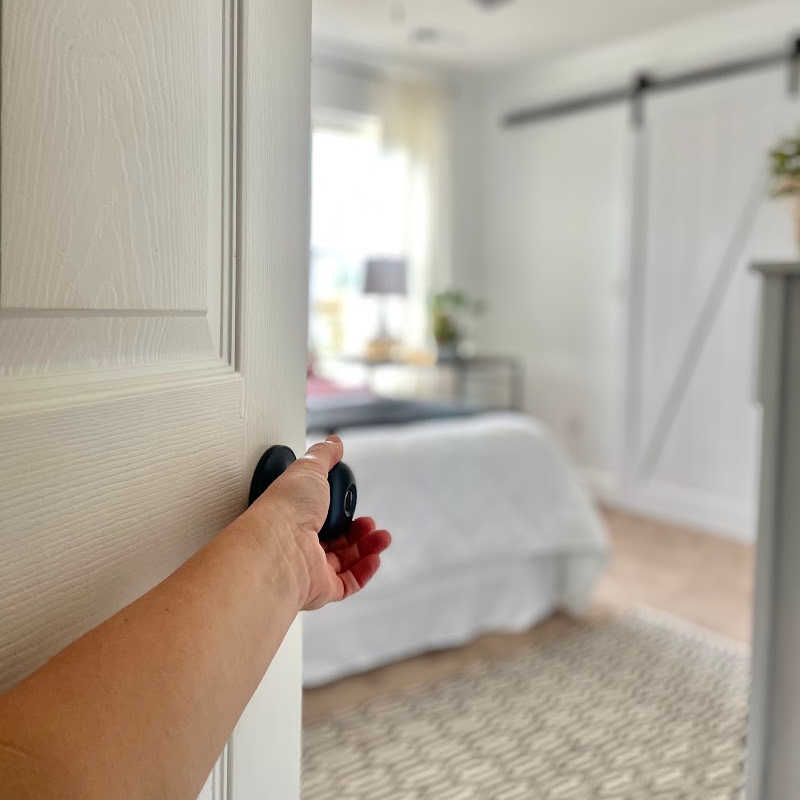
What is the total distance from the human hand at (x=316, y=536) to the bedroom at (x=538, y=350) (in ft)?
3.33

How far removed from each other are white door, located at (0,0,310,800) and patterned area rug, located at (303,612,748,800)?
4.04 ft

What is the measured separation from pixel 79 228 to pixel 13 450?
0.14 metres

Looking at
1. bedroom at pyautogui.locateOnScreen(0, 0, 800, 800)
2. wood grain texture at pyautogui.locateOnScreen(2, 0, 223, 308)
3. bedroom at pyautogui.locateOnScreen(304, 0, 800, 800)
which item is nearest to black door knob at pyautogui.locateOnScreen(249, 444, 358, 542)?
bedroom at pyautogui.locateOnScreen(0, 0, 800, 800)

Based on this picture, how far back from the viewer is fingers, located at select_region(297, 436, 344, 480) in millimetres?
695

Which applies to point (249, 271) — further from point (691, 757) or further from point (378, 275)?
point (378, 275)

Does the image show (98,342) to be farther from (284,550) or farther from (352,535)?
(352,535)

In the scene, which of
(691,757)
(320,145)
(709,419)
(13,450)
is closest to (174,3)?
(13,450)

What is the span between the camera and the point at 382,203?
4984 millimetres

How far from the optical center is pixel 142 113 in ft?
1.89

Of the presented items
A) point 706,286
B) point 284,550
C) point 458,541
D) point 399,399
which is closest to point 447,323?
point 706,286

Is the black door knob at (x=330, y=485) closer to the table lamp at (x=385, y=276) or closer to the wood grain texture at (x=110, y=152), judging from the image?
the wood grain texture at (x=110, y=152)

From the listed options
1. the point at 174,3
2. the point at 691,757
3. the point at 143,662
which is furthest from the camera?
the point at 691,757

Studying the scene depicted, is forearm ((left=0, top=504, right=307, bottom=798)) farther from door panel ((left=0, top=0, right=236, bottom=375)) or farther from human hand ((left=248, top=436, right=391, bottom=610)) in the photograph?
door panel ((left=0, top=0, right=236, bottom=375))

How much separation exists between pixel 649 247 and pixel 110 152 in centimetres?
415
